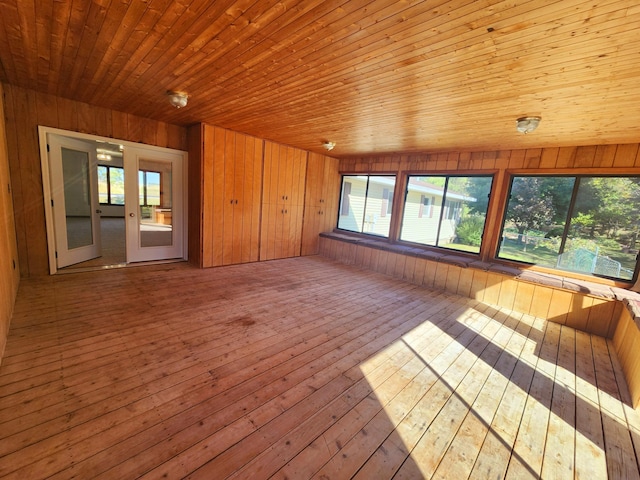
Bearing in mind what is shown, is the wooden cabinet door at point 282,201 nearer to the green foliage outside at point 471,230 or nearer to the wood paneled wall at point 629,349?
the green foliage outside at point 471,230

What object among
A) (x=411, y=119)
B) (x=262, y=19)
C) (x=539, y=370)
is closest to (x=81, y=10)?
(x=262, y=19)

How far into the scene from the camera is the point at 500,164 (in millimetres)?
4590

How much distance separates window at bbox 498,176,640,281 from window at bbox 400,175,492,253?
47cm

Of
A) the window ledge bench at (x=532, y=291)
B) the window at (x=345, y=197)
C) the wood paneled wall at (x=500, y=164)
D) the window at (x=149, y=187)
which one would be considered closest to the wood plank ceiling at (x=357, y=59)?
the wood paneled wall at (x=500, y=164)

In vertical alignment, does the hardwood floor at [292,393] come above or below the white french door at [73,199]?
below

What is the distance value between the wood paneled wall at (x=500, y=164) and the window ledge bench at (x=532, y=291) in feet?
2.03

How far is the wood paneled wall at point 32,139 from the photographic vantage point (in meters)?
3.51

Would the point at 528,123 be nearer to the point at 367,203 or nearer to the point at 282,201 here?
the point at 367,203

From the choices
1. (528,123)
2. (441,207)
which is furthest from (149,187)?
(528,123)

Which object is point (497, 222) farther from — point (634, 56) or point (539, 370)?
point (634, 56)

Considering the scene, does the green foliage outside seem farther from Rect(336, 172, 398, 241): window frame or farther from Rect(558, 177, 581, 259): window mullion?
Rect(336, 172, 398, 241): window frame

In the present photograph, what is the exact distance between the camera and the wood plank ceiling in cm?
161

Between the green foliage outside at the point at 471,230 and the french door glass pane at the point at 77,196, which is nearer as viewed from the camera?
the french door glass pane at the point at 77,196

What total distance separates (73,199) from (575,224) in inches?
309
